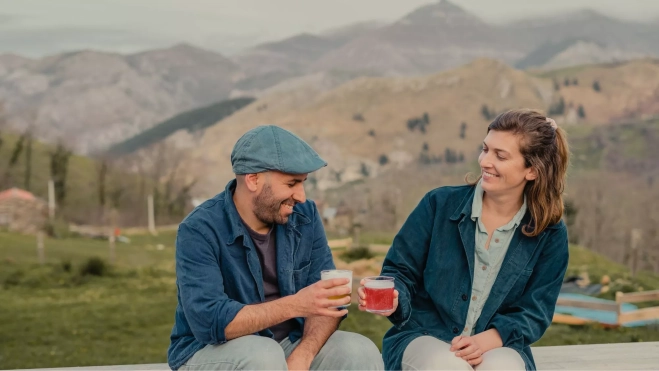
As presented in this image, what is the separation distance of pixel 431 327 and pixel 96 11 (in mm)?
10528

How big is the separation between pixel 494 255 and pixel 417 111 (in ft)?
37.3

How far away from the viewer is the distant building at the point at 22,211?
1152 cm

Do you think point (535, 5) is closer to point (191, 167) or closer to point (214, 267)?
point (191, 167)

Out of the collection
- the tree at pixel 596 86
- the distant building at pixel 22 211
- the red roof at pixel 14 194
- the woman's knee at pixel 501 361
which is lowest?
the distant building at pixel 22 211

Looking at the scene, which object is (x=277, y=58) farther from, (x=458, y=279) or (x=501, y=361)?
(x=501, y=361)

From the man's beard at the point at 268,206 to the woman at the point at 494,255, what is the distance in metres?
0.50

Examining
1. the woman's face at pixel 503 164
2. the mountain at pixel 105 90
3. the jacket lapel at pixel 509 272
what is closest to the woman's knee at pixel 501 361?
the jacket lapel at pixel 509 272

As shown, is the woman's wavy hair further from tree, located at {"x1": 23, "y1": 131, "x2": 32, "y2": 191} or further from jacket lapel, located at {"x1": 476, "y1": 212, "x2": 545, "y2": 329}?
tree, located at {"x1": 23, "y1": 131, "x2": 32, "y2": 191}

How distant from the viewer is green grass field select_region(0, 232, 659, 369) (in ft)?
26.6

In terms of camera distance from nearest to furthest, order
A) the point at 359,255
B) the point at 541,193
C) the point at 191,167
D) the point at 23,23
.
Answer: the point at 541,193 < the point at 359,255 < the point at 23,23 < the point at 191,167

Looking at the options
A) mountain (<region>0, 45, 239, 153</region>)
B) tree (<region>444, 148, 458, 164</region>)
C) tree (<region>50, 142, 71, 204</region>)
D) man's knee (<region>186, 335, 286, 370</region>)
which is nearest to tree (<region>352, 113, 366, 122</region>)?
tree (<region>444, 148, 458, 164</region>)

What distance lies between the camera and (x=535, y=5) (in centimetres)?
1365

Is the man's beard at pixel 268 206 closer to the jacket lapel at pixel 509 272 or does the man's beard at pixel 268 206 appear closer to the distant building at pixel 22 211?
the jacket lapel at pixel 509 272

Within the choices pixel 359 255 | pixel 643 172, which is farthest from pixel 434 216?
pixel 643 172
